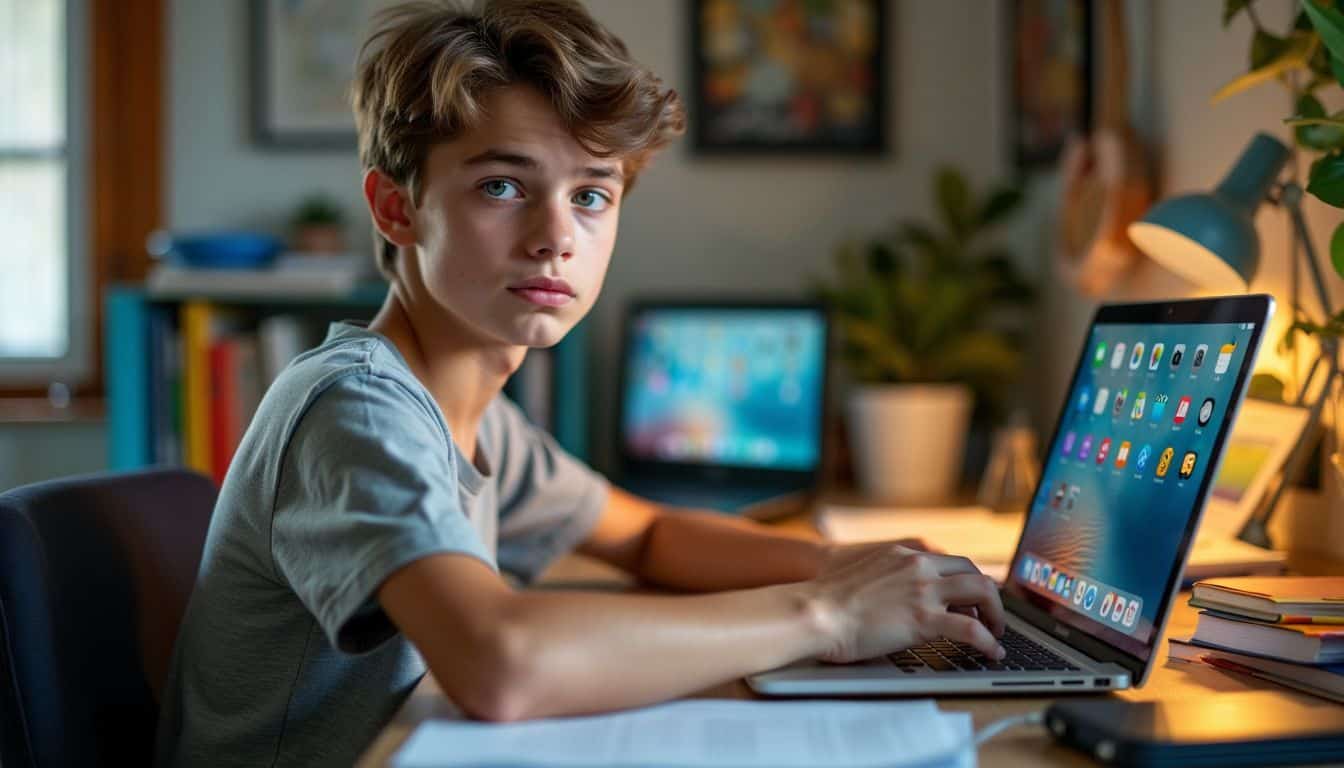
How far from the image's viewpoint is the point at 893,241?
7.96 feet

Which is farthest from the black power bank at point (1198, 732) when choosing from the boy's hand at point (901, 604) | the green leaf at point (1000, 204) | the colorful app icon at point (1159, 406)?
the green leaf at point (1000, 204)

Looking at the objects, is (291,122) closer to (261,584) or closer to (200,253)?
(200,253)

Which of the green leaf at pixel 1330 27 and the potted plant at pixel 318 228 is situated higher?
the green leaf at pixel 1330 27

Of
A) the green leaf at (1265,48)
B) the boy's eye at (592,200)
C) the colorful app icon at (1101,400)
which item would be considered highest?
the green leaf at (1265,48)

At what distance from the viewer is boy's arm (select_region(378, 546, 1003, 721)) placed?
2.43 feet

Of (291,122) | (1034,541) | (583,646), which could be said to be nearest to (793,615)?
(583,646)

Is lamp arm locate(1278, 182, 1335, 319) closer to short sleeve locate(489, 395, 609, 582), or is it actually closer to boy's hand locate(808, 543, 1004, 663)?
boy's hand locate(808, 543, 1004, 663)

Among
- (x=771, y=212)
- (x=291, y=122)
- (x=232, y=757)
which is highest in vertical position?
(x=291, y=122)

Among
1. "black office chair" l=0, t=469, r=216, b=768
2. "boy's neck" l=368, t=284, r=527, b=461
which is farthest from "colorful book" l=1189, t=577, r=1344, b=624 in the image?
"black office chair" l=0, t=469, r=216, b=768

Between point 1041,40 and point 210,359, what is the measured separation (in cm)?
161

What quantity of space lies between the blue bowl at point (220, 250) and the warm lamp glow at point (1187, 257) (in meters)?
1.64

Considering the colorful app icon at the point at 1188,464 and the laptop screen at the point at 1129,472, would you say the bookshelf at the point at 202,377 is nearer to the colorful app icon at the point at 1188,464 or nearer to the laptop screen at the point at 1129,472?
the laptop screen at the point at 1129,472

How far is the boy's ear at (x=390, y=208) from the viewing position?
1102 millimetres

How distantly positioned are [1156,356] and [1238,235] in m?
0.25
